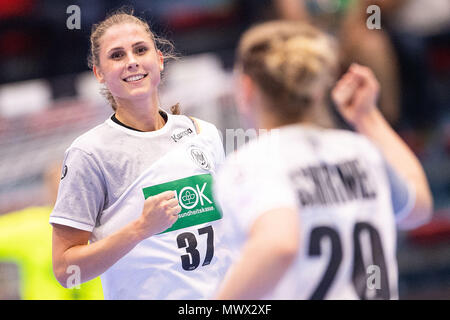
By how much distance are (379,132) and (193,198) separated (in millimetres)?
692

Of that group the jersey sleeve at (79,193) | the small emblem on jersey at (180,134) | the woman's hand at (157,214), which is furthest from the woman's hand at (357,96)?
the jersey sleeve at (79,193)

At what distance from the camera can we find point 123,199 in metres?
2.14

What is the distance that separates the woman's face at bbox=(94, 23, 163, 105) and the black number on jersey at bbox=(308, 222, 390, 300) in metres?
0.93

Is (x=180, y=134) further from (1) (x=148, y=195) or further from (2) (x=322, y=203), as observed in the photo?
(2) (x=322, y=203)

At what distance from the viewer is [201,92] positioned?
3.86 m

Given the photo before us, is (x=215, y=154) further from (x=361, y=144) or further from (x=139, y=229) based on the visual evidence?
(x=361, y=144)

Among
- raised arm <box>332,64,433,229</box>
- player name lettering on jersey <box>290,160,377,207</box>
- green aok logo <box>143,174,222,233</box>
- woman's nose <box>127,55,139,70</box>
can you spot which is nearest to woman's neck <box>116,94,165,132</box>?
woman's nose <box>127,55,139,70</box>

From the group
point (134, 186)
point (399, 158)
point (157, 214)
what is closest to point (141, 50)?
point (134, 186)

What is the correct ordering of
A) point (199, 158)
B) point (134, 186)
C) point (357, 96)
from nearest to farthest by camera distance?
point (357, 96) < point (134, 186) < point (199, 158)

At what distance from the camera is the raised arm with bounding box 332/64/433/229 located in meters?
1.72

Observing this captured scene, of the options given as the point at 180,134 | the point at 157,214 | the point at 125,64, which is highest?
the point at 125,64

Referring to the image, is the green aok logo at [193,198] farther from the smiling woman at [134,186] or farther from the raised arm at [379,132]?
the raised arm at [379,132]

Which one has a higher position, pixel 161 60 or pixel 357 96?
pixel 161 60

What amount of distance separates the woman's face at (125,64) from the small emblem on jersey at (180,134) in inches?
6.3
